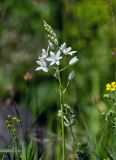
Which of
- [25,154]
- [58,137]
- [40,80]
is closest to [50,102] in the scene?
[40,80]

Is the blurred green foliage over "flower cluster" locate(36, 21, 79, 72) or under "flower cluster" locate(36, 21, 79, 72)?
over

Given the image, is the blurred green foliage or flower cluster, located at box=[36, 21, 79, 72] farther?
the blurred green foliage

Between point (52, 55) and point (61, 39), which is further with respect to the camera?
point (61, 39)

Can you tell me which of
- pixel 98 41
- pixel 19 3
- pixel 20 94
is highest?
pixel 19 3

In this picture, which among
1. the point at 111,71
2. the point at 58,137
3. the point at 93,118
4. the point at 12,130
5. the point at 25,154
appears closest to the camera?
the point at 12,130

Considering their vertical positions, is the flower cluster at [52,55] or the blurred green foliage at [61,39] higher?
the blurred green foliage at [61,39]

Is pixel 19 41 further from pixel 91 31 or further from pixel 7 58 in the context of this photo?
pixel 91 31

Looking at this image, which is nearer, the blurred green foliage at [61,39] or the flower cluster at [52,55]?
the flower cluster at [52,55]

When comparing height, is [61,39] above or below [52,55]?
above

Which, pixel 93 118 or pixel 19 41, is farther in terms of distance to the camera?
pixel 19 41

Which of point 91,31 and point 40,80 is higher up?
point 91,31

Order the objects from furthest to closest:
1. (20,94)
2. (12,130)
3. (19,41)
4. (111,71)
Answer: (19,41) → (20,94) → (111,71) → (12,130)
